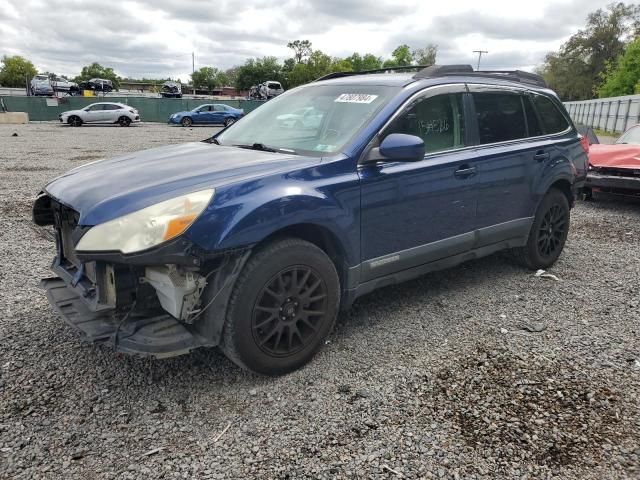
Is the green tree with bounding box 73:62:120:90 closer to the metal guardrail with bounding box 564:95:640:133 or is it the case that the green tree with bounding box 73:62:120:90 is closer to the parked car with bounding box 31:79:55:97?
the parked car with bounding box 31:79:55:97

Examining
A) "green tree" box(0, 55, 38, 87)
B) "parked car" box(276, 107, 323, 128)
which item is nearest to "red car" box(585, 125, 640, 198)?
"parked car" box(276, 107, 323, 128)

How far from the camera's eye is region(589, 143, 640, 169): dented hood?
757 cm

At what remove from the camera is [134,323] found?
2.69 metres

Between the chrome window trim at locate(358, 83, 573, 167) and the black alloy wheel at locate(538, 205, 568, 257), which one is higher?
the chrome window trim at locate(358, 83, 573, 167)

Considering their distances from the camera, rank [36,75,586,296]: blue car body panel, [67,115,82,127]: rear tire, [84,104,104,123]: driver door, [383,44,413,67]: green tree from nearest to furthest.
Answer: [36,75,586,296]: blue car body panel → [67,115,82,127]: rear tire → [84,104,104,123]: driver door → [383,44,413,67]: green tree

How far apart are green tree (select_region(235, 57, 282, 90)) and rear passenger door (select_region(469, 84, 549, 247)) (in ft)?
288

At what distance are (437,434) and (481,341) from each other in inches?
45.7

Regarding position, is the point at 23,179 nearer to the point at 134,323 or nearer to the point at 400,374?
the point at 134,323

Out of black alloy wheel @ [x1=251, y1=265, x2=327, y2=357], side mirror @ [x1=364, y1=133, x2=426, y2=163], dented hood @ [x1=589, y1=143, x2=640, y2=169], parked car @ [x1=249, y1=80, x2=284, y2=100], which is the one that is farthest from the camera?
parked car @ [x1=249, y1=80, x2=284, y2=100]

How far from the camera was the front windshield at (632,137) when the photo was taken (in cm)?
856

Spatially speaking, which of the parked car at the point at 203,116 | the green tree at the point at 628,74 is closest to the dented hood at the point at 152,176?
the parked car at the point at 203,116

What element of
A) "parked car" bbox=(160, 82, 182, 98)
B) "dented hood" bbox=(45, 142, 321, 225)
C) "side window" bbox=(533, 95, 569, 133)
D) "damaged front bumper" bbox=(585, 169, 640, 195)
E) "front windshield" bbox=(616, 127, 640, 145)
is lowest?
"damaged front bumper" bbox=(585, 169, 640, 195)

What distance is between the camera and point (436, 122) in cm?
385

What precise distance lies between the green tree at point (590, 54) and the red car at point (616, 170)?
74.4 m
